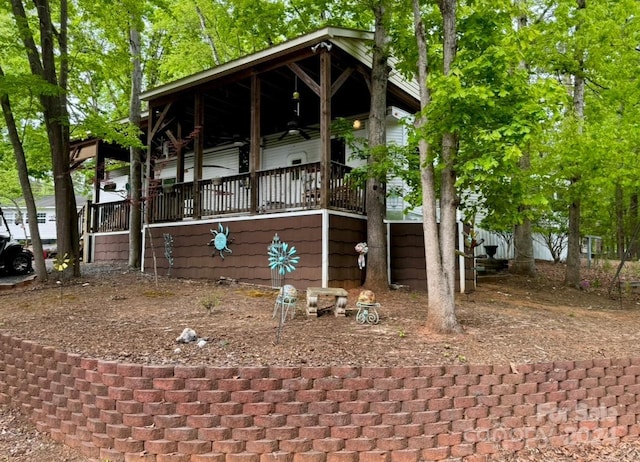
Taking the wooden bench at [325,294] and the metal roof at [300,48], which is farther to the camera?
the metal roof at [300,48]

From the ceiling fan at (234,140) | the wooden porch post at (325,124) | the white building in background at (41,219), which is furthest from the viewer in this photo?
the white building in background at (41,219)

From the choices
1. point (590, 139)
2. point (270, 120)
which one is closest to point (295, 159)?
point (270, 120)

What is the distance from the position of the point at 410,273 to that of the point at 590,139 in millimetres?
4067

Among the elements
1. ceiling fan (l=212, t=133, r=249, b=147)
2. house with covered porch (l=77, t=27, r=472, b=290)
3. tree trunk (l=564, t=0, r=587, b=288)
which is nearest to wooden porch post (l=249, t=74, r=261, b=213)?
house with covered porch (l=77, t=27, r=472, b=290)

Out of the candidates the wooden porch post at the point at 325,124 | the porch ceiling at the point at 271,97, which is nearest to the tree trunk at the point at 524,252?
the porch ceiling at the point at 271,97

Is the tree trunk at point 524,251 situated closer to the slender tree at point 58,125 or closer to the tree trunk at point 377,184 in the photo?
the tree trunk at point 377,184

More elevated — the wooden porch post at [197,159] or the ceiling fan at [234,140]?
the ceiling fan at [234,140]

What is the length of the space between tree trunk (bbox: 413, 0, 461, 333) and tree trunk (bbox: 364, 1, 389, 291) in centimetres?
286

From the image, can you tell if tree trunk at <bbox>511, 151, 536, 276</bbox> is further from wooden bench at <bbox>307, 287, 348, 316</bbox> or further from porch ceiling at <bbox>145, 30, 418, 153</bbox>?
wooden bench at <bbox>307, 287, 348, 316</bbox>

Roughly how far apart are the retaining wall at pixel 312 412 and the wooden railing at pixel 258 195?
4.67 m

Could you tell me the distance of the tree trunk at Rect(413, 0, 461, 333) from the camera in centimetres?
490

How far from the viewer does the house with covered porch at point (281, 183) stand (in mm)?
7871

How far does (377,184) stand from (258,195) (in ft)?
8.02

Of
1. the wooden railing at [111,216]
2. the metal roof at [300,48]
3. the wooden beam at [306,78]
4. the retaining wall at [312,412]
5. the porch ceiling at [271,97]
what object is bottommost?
the retaining wall at [312,412]
